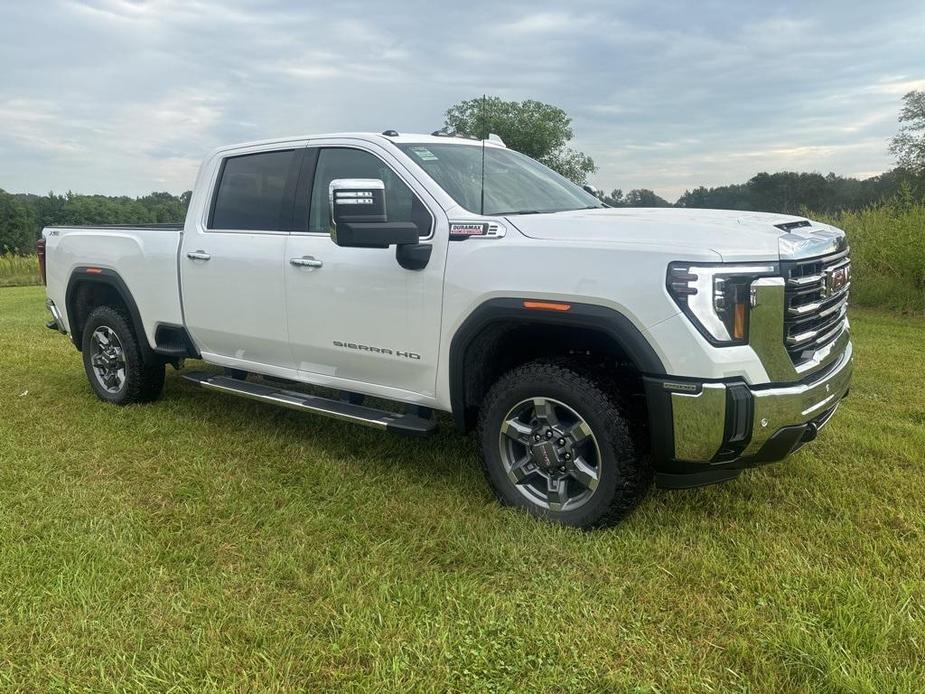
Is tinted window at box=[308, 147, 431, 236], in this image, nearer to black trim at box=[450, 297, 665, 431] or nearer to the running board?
black trim at box=[450, 297, 665, 431]

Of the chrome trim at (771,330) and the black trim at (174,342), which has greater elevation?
the chrome trim at (771,330)

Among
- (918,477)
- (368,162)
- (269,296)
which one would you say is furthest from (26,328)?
(918,477)

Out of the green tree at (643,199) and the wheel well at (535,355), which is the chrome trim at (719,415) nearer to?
the wheel well at (535,355)

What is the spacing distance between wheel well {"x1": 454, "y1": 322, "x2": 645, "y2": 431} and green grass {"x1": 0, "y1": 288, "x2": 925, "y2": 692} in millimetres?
612

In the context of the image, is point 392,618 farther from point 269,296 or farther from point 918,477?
point 918,477

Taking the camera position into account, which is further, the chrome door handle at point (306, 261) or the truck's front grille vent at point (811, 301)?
the chrome door handle at point (306, 261)

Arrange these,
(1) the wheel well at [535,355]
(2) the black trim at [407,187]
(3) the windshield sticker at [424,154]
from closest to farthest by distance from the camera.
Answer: (1) the wheel well at [535,355], (2) the black trim at [407,187], (3) the windshield sticker at [424,154]

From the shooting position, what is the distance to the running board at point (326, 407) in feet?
12.3

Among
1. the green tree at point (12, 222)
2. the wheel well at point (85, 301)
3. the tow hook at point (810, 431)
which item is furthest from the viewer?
the green tree at point (12, 222)

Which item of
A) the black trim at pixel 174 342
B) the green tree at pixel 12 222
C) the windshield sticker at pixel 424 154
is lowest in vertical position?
the black trim at pixel 174 342

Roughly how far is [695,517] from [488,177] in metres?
2.13

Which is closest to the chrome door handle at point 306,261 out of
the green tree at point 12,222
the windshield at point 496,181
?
the windshield at point 496,181

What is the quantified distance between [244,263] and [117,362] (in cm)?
193

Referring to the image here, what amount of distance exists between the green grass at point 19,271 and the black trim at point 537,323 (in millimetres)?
25084
